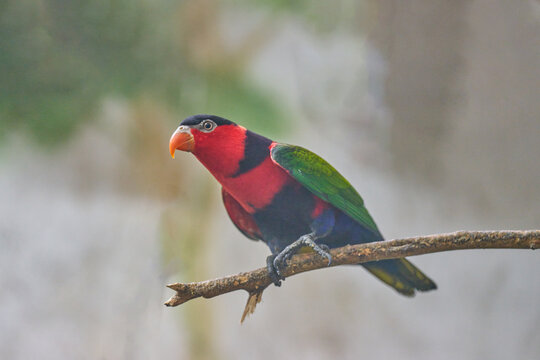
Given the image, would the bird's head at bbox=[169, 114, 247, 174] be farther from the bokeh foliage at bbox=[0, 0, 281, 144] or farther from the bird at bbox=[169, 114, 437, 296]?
the bokeh foliage at bbox=[0, 0, 281, 144]

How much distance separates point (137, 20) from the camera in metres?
1.48

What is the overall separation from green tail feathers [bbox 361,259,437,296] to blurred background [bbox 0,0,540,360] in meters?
0.05

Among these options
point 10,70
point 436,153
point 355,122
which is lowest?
point 436,153

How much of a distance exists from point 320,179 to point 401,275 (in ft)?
1.20

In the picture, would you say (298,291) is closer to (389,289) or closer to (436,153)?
(389,289)

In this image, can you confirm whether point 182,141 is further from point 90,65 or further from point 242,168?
point 90,65

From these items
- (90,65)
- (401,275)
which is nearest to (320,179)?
(401,275)

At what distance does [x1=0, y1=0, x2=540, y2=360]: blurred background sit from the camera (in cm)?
136

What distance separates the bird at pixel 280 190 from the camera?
121 centimetres

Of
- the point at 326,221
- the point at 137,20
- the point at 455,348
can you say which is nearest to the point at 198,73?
the point at 137,20

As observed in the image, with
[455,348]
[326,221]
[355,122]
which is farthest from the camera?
[355,122]

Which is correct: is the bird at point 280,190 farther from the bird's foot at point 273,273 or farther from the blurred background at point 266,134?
the blurred background at point 266,134

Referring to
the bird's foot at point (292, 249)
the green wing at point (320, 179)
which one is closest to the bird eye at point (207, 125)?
the green wing at point (320, 179)

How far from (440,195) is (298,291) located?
526 millimetres
